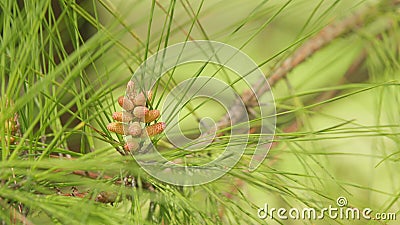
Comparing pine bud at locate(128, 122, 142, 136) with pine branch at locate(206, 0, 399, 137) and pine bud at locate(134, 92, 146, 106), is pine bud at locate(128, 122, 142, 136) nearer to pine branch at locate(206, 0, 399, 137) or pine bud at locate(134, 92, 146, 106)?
pine bud at locate(134, 92, 146, 106)

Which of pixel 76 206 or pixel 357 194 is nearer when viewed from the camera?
pixel 76 206

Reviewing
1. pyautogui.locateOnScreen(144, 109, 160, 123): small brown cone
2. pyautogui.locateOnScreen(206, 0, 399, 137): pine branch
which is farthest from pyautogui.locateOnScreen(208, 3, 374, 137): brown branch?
pyautogui.locateOnScreen(144, 109, 160, 123): small brown cone

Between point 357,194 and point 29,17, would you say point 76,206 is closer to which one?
point 29,17

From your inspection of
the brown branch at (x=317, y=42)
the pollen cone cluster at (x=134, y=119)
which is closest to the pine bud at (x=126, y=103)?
the pollen cone cluster at (x=134, y=119)

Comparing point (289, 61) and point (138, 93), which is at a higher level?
point (289, 61)

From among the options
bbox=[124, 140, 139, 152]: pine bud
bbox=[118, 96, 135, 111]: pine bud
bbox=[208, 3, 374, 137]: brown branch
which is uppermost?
bbox=[208, 3, 374, 137]: brown branch

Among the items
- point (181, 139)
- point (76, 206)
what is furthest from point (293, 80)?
point (76, 206)

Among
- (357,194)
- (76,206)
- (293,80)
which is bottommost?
(76,206)

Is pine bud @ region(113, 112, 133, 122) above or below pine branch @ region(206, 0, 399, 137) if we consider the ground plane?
below

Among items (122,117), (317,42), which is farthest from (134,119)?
(317,42)
